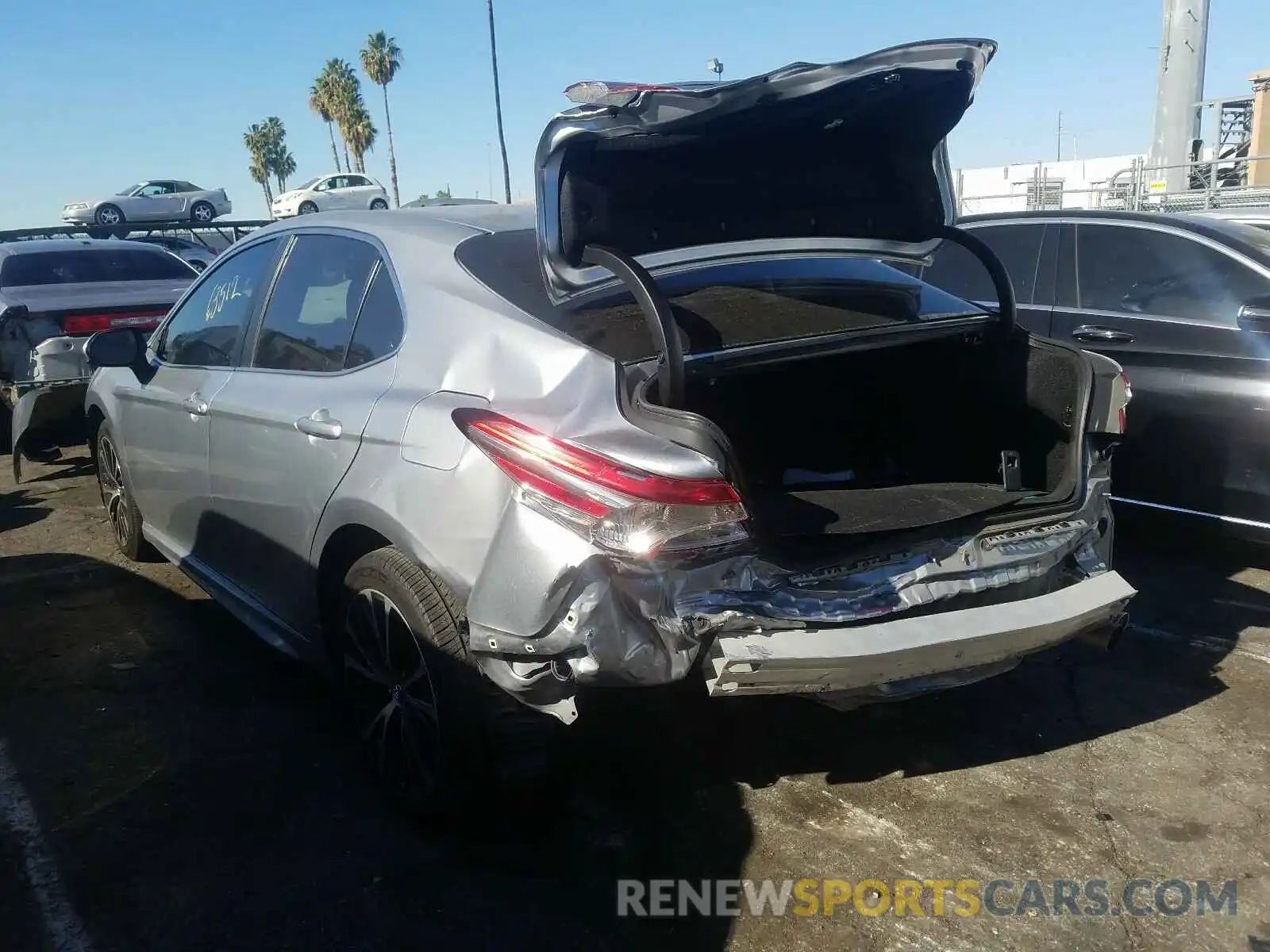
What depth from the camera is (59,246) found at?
9.12 meters

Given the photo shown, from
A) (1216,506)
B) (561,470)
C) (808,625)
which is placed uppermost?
(561,470)

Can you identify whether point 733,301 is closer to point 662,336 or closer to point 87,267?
point 662,336

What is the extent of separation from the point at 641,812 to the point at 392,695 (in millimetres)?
810

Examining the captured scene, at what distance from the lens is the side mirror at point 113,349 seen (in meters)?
4.51

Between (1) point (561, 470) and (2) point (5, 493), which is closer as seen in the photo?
(1) point (561, 470)

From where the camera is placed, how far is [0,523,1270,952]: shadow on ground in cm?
273

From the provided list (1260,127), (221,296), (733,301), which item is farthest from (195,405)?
(1260,127)

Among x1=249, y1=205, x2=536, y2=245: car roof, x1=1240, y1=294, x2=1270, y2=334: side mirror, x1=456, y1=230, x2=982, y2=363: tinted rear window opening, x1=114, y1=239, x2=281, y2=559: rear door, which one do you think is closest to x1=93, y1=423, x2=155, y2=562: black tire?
x1=114, y1=239, x2=281, y2=559: rear door

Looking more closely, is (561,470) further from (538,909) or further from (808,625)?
(538,909)

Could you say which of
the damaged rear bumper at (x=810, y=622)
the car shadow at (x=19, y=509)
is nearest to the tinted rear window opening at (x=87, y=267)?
the car shadow at (x=19, y=509)

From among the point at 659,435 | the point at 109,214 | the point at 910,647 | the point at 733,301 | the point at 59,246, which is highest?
the point at 109,214

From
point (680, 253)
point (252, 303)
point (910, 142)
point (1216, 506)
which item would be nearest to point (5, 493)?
point (252, 303)

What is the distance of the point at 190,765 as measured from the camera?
3502mm

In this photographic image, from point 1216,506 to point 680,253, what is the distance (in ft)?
9.77
